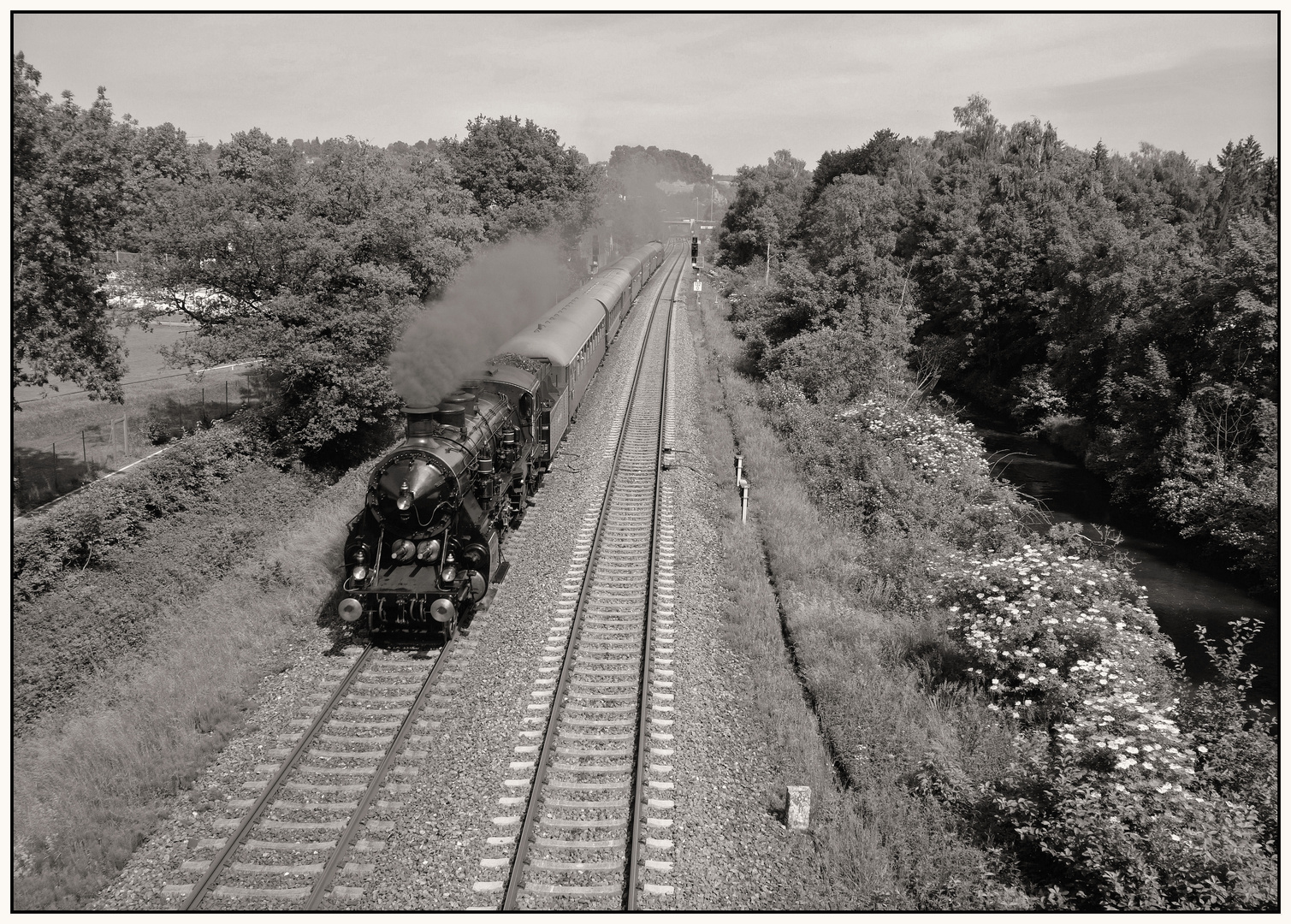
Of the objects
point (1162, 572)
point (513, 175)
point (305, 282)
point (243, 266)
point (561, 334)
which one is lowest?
point (1162, 572)

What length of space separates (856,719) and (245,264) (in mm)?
21420

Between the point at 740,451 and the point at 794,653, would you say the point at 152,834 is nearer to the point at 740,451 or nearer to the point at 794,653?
the point at 794,653

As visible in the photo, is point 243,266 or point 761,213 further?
point 761,213

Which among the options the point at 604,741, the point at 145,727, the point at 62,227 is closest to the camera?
the point at 604,741

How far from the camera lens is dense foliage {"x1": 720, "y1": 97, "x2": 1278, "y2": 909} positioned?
26.3 feet

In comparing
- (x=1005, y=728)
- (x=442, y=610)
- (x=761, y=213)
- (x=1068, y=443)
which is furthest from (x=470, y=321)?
(x=761, y=213)

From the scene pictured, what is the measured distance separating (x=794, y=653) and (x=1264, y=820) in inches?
232

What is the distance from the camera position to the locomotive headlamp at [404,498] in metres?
11.0

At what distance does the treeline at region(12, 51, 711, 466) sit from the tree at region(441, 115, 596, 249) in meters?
16.1

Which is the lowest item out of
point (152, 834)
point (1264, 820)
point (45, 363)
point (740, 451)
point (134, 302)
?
point (152, 834)

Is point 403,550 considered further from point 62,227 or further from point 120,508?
point 62,227

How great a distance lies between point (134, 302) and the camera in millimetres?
22828

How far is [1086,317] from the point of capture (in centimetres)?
3127

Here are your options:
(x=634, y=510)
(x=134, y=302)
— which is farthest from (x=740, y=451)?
(x=134, y=302)
